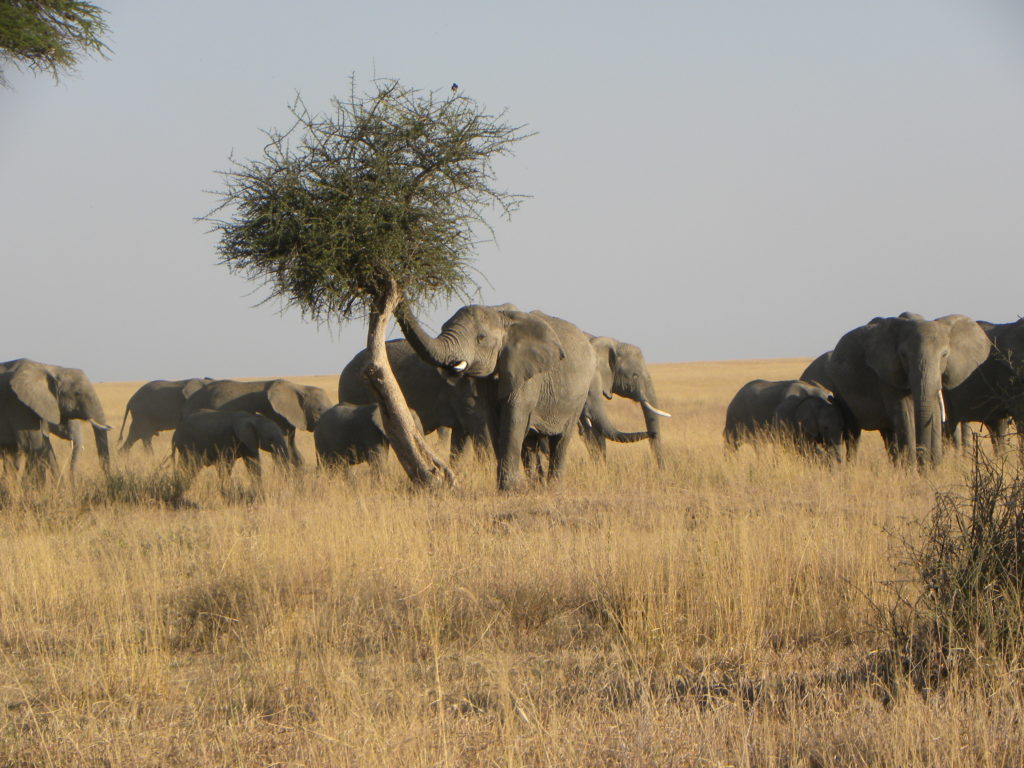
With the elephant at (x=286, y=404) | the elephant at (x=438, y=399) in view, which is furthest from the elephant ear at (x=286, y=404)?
the elephant at (x=438, y=399)

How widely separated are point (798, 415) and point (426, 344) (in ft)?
24.4

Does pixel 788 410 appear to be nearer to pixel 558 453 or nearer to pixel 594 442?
pixel 594 442

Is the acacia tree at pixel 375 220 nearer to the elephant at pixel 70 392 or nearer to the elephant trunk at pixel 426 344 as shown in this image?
the elephant trunk at pixel 426 344

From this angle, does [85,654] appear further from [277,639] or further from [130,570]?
[130,570]

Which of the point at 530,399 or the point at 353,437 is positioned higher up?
the point at 530,399

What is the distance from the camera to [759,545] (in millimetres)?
8109

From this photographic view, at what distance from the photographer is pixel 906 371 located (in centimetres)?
1644

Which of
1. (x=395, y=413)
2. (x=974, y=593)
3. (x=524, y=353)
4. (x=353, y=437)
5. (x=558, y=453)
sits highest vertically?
(x=524, y=353)

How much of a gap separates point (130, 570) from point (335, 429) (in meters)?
7.90

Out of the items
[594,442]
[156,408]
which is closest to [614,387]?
[594,442]

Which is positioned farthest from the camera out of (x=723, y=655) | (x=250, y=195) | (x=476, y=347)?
(x=476, y=347)

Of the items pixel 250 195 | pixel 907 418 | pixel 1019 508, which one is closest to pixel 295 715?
pixel 1019 508

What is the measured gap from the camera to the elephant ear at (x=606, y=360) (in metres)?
20.5

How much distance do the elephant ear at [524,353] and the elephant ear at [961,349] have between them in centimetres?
625
